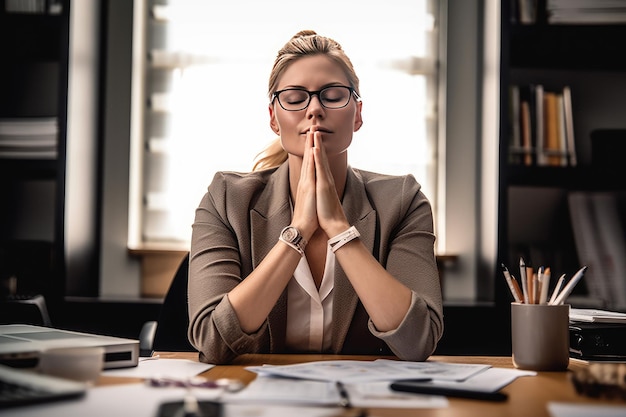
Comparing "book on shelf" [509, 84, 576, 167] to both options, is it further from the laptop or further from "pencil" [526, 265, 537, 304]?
the laptop

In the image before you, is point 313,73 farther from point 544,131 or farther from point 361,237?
point 544,131

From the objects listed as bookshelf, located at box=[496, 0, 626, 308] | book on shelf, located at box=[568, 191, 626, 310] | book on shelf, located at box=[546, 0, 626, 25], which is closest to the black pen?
bookshelf, located at box=[496, 0, 626, 308]

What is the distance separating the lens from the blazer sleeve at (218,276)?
1332mm

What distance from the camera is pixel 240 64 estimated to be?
293cm

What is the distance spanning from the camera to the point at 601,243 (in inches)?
103

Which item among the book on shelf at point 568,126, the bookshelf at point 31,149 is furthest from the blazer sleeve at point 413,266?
the bookshelf at point 31,149

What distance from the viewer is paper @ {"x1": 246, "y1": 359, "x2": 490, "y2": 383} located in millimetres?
1075

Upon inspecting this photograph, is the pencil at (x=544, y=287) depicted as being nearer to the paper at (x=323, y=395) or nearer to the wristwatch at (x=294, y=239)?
the paper at (x=323, y=395)

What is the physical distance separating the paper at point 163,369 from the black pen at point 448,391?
0.34m

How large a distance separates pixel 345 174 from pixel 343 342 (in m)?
0.43

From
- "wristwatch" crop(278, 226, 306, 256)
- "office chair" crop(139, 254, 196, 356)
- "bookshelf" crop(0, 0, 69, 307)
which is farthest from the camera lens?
"bookshelf" crop(0, 0, 69, 307)

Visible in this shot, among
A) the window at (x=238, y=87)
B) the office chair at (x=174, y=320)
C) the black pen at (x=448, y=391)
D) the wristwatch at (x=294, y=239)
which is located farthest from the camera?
the window at (x=238, y=87)

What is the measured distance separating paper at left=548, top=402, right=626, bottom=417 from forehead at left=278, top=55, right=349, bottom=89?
0.94 meters

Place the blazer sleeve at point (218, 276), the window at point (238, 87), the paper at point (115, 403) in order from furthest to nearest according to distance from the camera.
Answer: the window at point (238, 87)
the blazer sleeve at point (218, 276)
the paper at point (115, 403)
